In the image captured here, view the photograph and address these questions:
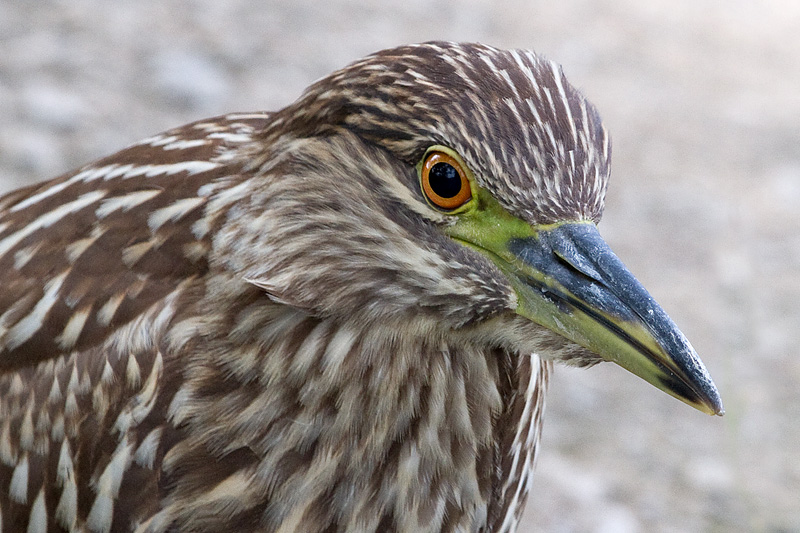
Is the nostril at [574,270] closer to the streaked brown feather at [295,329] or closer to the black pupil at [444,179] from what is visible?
the streaked brown feather at [295,329]

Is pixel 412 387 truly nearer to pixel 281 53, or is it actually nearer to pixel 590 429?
pixel 590 429

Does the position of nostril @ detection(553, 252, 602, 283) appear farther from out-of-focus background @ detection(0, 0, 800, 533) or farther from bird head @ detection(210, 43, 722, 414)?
out-of-focus background @ detection(0, 0, 800, 533)

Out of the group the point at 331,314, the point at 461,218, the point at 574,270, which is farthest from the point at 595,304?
the point at 331,314

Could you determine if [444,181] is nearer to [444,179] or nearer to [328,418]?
[444,179]

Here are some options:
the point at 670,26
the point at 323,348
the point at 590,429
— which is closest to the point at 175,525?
the point at 323,348

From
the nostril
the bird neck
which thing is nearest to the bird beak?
the nostril

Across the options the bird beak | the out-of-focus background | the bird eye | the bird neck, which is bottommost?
the bird neck

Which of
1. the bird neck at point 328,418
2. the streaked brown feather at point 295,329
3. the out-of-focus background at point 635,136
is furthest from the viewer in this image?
the out-of-focus background at point 635,136

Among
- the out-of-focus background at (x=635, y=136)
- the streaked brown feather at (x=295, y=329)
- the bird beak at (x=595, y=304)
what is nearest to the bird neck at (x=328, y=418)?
the streaked brown feather at (x=295, y=329)

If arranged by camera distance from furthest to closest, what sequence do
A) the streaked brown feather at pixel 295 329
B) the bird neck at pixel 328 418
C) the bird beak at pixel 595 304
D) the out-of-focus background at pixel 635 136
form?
the out-of-focus background at pixel 635 136, the bird neck at pixel 328 418, the streaked brown feather at pixel 295 329, the bird beak at pixel 595 304
